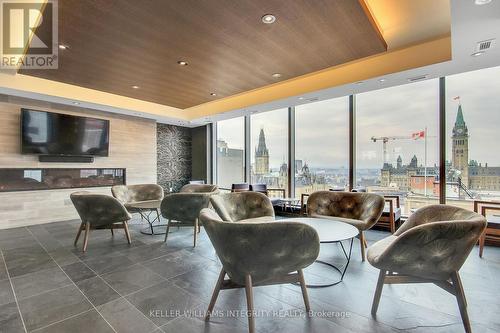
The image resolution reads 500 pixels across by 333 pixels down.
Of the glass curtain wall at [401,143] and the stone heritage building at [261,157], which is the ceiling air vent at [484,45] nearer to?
the glass curtain wall at [401,143]

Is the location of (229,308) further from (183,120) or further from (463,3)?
(183,120)

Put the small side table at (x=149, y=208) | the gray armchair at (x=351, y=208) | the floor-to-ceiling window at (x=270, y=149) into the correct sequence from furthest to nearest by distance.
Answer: the floor-to-ceiling window at (x=270, y=149)
the small side table at (x=149, y=208)
the gray armchair at (x=351, y=208)

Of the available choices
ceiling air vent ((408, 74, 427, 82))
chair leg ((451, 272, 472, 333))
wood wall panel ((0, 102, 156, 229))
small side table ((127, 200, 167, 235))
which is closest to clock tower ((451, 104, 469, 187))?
ceiling air vent ((408, 74, 427, 82))

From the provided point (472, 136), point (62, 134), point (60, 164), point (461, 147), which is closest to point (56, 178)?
point (60, 164)

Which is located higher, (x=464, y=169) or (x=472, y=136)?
(x=472, y=136)

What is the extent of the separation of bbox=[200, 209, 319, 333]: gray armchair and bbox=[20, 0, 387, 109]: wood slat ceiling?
2042mm

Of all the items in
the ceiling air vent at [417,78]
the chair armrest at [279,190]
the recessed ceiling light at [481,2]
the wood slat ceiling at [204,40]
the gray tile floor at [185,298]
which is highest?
the wood slat ceiling at [204,40]

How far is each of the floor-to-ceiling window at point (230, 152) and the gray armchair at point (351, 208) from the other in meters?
3.62

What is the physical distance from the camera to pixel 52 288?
7.61ft

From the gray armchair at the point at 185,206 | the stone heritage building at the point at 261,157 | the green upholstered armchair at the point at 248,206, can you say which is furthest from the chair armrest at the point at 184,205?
the stone heritage building at the point at 261,157

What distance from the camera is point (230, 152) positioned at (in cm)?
736

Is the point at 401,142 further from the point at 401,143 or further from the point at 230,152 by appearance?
the point at 230,152

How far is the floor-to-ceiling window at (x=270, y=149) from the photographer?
19.9ft

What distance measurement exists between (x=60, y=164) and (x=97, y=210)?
2731 millimetres
